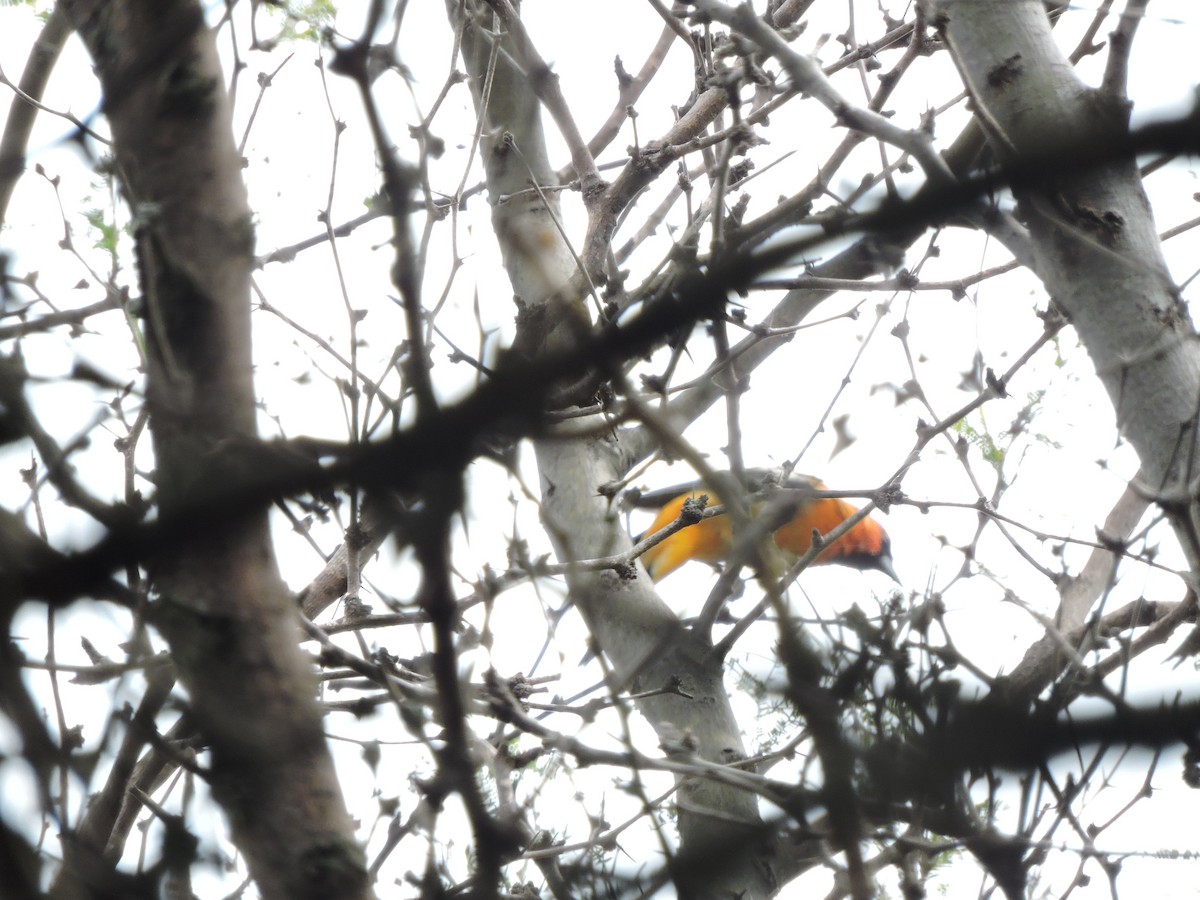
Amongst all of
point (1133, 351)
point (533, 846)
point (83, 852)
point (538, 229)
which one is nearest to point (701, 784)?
point (533, 846)

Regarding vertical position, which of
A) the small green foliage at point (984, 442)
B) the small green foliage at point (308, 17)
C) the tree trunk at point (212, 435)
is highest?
the small green foliage at point (308, 17)

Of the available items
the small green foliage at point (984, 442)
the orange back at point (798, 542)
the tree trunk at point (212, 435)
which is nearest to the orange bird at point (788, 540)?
Result: the orange back at point (798, 542)

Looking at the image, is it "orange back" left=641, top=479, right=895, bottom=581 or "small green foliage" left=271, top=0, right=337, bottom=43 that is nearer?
"small green foliage" left=271, top=0, right=337, bottom=43

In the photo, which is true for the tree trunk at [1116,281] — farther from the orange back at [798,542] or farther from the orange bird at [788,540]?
the orange back at [798,542]

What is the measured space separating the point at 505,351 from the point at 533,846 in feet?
5.23

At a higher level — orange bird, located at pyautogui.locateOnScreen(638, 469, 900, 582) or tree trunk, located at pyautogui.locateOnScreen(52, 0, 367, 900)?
orange bird, located at pyautogui.locateOnScreen(638, 469, 900, 582)

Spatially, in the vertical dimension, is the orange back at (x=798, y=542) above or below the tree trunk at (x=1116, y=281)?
above

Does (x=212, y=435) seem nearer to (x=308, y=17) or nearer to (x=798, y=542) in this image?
(x=308, y=17)

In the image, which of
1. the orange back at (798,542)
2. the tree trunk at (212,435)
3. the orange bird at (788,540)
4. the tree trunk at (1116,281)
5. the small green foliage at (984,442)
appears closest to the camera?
the tree trunk at (212,435)

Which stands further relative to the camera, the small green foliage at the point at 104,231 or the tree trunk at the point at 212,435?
the small green foliage at the point at 104,231

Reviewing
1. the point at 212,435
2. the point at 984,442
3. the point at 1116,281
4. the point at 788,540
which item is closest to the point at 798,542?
the point at 788,540

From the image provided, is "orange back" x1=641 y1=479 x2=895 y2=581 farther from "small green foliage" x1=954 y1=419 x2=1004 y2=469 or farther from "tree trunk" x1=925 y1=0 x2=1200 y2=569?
"tree trunk" x1=925 y1=0 x2=1200 y2=569

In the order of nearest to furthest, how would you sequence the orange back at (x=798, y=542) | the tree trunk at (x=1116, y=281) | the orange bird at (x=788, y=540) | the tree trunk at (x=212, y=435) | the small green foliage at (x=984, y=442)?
the tree trunk at (x=212, y=435) → the tree trunk at (x=1116, y=281) → the small green foliage at (x=984, y=442) → the orange bird at (x=788, y=540) → the orange back at (x=798, y=542)

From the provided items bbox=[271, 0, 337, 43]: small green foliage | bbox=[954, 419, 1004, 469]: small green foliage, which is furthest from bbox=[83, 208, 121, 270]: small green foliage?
bbox=[954, 419, 1004, 469]: small green foliage
